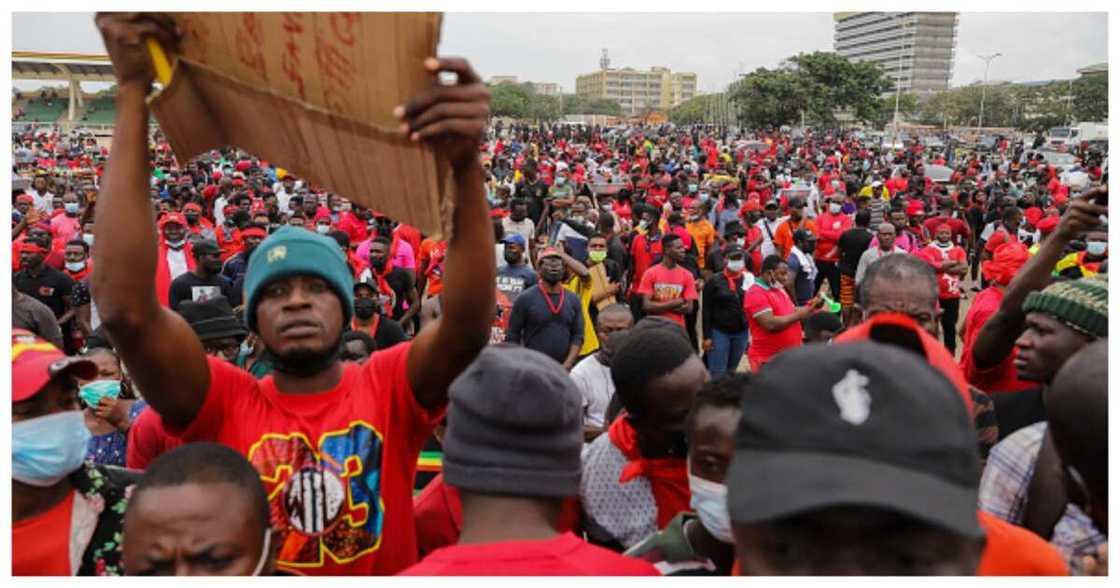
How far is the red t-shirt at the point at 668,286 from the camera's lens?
7.04 m

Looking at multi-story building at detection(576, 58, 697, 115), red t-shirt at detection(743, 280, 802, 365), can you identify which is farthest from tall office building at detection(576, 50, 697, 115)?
red t-shirt at detection(743, 280, 802, 365)

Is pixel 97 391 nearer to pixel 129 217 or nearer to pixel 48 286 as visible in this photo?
pixel 129 217

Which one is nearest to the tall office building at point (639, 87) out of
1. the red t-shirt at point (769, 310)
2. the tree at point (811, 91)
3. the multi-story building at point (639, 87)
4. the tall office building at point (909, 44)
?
the multi-story building at point (639, 87)

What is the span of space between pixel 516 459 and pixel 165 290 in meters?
6.06

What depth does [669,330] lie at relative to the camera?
2922 mm

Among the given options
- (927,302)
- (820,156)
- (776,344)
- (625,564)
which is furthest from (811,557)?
(820,156)

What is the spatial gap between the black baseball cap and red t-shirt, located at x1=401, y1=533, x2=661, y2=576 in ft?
1.24

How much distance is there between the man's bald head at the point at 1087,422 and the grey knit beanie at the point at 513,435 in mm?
870

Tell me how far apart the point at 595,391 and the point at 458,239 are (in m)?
2.89

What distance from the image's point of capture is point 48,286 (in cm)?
706

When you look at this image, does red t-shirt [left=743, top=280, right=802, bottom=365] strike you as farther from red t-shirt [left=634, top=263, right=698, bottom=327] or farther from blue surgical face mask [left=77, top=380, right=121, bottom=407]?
blue surgical face mask [left=77, top=380, right=121, bottom=407]

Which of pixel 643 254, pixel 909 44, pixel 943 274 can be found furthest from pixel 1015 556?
pixel 909 44

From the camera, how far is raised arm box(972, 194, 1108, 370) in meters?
3.13

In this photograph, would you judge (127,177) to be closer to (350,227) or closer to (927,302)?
(927,302)
